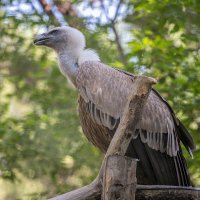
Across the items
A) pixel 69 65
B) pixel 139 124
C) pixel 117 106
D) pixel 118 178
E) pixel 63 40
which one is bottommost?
pixel 118 178

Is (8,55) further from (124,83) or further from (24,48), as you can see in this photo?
(124,83)

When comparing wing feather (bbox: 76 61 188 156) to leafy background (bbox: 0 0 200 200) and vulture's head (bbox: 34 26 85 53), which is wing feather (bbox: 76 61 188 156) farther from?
leafy background (bbox: 0 0 200 200)

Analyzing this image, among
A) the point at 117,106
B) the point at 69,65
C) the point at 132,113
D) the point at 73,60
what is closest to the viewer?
the point at 132,113

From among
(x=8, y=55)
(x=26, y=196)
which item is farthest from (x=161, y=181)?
(x=8, y=55)

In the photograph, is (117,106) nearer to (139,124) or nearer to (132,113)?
(139,124)

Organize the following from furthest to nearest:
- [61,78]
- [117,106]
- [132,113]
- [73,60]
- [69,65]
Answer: [61,78] < [73,60] < [69,65] < [117,106] < [132,113]

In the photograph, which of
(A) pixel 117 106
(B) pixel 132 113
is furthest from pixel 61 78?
(B) pixel 132 113

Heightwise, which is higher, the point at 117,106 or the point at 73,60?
the point at 73,60

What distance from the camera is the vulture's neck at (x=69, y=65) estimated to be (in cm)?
701

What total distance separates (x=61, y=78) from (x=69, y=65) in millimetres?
5122

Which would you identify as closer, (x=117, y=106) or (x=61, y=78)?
(x=117, y=106)

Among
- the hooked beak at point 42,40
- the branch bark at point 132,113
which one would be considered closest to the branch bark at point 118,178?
the branch bark at point 132,113

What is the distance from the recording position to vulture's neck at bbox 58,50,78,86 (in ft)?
23.0

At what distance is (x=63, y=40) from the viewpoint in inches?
299
